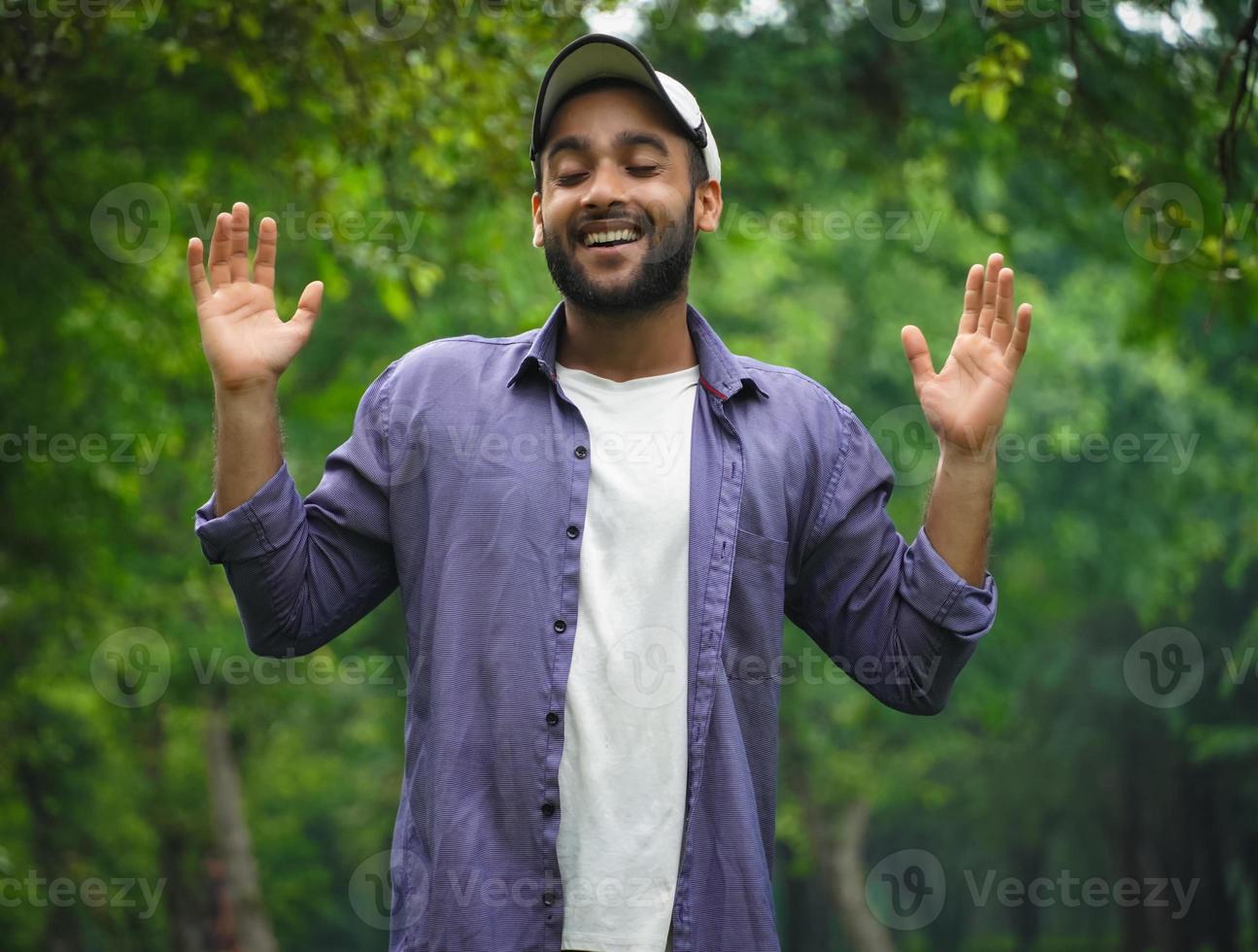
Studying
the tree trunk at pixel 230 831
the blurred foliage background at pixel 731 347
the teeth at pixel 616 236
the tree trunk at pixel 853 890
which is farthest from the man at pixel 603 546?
the tree trunk at pixel 853 890

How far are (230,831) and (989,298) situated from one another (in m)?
18.3

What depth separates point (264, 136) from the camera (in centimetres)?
771

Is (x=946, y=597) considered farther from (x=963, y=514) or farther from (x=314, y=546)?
(x=314, y=546)

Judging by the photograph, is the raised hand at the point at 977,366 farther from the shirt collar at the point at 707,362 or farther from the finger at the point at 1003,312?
the shirt collar at the point at 707,362

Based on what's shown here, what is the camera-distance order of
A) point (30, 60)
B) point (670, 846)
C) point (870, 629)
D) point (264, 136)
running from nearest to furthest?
point (670, 846) → point (870, 629) → point (30, 60) → point (264, 136)

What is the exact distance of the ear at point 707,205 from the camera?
3.01 metres

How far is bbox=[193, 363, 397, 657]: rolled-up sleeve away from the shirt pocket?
2.11 feet

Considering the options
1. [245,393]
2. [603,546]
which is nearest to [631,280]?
[603,546]

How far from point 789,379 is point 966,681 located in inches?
598

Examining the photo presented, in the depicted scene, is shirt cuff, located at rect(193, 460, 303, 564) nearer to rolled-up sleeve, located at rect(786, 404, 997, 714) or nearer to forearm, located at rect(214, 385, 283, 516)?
forearm, located at rect(214, 385, 283, 516)

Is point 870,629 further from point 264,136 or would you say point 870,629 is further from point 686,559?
point 264,136

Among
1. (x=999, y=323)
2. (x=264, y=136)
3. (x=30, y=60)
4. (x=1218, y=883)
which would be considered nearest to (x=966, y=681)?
(x=1218, y=883)

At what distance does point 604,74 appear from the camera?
2.89m

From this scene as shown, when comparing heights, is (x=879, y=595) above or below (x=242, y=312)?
below
